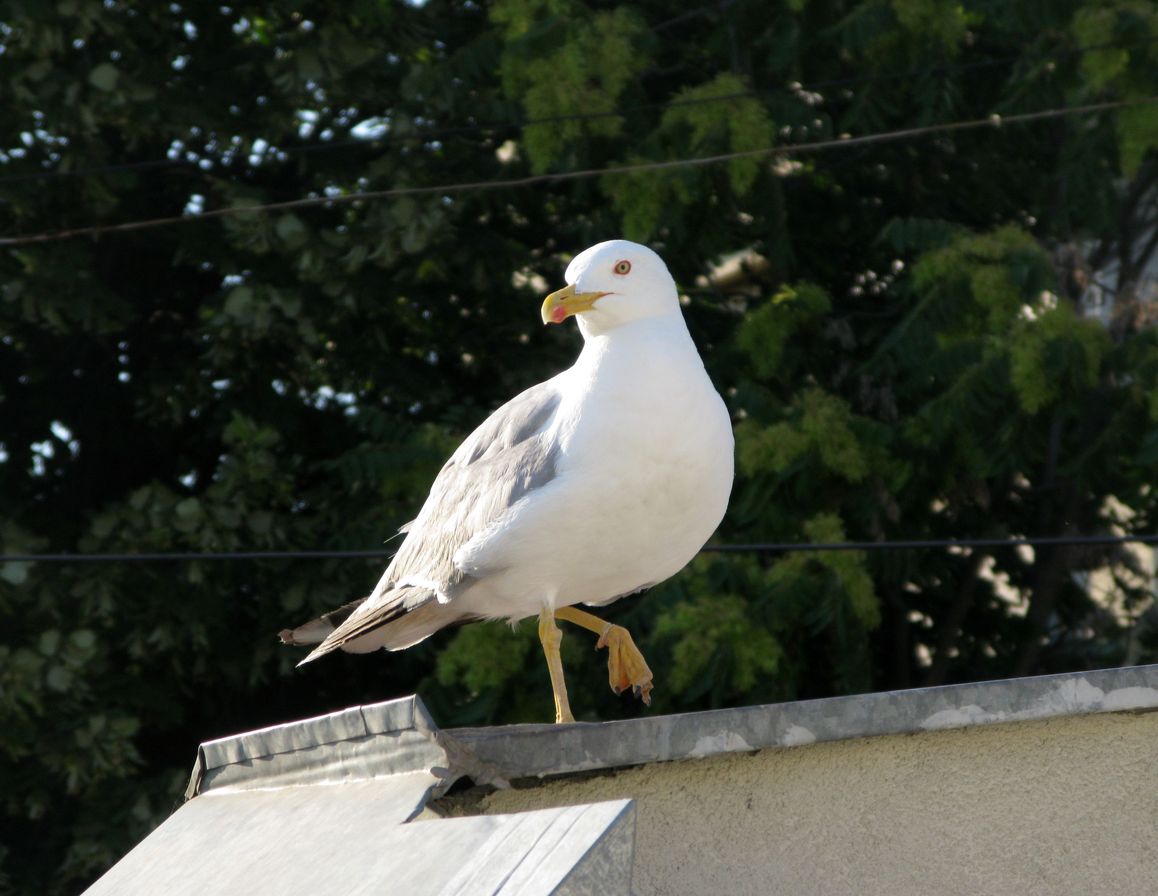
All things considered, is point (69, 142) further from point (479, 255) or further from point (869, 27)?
point (869, 27)

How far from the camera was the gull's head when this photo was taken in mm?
4453

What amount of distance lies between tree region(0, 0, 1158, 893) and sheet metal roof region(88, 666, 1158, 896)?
155 inches

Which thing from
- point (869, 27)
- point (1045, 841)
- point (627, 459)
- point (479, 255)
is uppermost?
point (869, 27)

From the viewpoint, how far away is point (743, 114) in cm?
855

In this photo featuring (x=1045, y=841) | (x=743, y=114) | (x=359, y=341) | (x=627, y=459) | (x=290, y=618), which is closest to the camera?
(x=1045, y=841)

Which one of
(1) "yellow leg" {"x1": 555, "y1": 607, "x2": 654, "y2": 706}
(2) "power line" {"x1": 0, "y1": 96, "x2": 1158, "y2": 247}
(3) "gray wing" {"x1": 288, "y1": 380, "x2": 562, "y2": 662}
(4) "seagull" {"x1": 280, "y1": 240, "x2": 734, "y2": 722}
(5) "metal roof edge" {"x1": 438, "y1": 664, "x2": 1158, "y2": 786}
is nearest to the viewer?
(5) "metal roof edge" {"x1": 438, "y1": 664, "x2": 1158, "y2": 786}

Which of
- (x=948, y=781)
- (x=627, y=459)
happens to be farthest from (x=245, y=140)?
(x=948, y=781)

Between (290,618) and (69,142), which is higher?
(69,142)

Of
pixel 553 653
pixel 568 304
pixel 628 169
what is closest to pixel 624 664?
pixel 553 653

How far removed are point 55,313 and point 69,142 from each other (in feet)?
3.10

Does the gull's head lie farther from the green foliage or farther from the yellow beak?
the green foliage

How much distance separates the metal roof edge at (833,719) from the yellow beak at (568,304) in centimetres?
134

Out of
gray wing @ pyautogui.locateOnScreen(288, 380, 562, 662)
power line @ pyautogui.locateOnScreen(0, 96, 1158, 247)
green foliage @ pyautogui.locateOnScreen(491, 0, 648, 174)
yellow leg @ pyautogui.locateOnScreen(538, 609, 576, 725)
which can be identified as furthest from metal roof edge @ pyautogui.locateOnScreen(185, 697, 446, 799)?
green foliage @ pyautogui.locateOnScreen(491, 0, 648, 174)

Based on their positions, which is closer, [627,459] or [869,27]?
[627,459]
